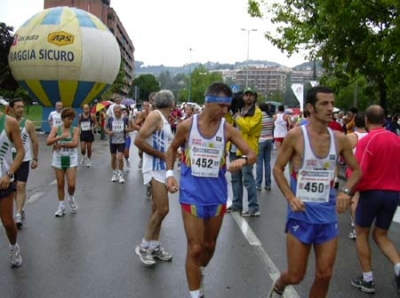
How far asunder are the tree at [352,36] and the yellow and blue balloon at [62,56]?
1257cm

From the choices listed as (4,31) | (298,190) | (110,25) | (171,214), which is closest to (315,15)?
(171,214)

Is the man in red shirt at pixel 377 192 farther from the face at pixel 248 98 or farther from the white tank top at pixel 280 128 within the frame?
the white tank top at pixel 280 128

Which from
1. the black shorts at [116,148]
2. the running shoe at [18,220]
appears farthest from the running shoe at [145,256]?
the black shorts at [116,148]

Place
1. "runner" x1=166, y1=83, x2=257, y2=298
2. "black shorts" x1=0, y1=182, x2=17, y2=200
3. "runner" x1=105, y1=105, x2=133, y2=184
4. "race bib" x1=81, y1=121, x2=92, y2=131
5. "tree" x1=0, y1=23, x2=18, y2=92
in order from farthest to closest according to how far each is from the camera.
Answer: "tree" x1=0, y1=23, x2=18, y2=92
"race bib" x1=81, y1=121, x2=92, y2=131
"runner" x1=105, y1=105, x2=133, y2=184
"black shorts" x1=0, y1=182, x2=17, y2=200
"runner" x1=166, y1=83, x2=257, y2=298

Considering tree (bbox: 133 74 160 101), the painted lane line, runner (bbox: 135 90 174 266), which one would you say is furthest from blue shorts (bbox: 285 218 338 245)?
tree (bbox: 133 74 160 101)

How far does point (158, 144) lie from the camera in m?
6.32

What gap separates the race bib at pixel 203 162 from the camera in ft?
15.5

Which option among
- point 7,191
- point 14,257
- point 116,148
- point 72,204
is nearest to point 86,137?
point 116,148

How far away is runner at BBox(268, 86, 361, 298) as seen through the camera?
419cm

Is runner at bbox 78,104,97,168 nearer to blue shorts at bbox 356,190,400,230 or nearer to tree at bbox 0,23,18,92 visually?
blue shorts at bbox 356,190,400,230

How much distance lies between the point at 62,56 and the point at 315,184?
977 inches

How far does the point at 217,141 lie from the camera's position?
4.78m

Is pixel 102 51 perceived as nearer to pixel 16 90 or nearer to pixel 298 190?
pixel 298 190

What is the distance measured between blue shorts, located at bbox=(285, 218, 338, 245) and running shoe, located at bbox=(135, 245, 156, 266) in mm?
2285
